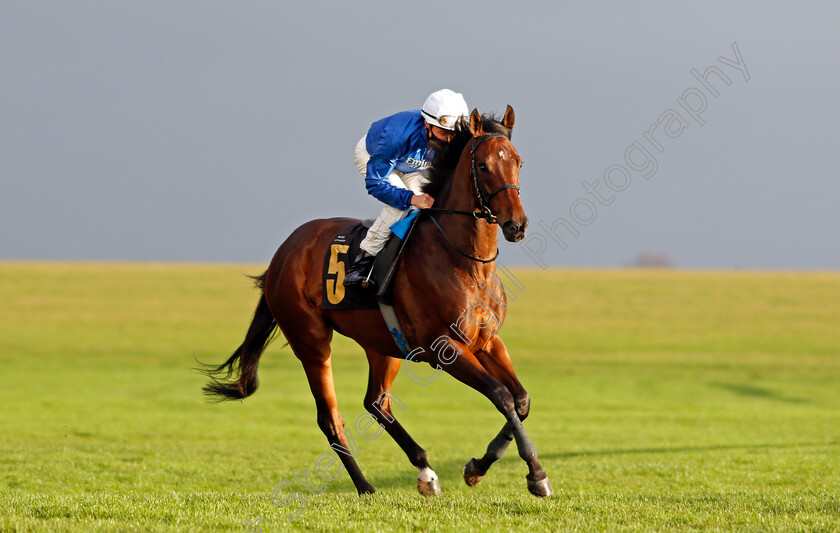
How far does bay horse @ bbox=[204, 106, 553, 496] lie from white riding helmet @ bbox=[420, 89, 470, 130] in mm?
111

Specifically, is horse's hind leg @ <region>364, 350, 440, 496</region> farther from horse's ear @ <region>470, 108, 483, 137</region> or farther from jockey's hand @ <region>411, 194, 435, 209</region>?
horse's ear @ <region>470, 108, 483, 137</region>

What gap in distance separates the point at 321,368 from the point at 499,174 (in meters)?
2.81

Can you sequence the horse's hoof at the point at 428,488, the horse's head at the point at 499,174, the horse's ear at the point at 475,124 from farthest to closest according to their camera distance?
1. the horse's hoof at the point at 428,488
2. the horse's ear at the point at 475,124
3. the horse's head at the point at 499,174

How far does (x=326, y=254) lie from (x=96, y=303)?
122 feet

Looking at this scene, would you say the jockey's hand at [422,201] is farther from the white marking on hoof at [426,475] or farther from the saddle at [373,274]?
the white marking on hoof at [426,475]

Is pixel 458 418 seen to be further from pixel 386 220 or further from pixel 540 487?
pixel 540 487

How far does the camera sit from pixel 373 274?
676cm

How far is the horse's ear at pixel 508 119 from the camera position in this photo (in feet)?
20.8

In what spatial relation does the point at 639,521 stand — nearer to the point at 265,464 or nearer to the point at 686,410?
the point at 265,464

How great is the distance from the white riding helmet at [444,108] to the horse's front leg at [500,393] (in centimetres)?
172

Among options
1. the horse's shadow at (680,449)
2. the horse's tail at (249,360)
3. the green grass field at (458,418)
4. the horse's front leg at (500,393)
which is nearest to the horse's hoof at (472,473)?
the horse's front leg at (500,393)

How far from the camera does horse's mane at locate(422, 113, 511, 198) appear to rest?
21.4 feet

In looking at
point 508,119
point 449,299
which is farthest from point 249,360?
point 508,119

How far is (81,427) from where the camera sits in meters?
15.5
